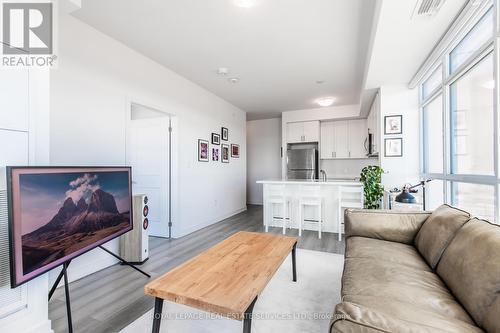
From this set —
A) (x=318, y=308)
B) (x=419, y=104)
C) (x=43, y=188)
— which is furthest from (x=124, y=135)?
(x=419, y=104)

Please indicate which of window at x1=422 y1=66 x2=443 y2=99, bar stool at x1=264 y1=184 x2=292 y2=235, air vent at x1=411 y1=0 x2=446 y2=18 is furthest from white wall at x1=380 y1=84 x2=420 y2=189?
air vent at x1=411 y1=0 x2=446 y2=18

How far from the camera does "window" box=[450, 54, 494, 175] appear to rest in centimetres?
183

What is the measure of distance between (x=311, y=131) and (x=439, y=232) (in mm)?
4812

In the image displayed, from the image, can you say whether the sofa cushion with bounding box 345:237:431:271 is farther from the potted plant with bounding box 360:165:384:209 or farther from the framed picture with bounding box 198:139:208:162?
the framed picture with bounding box 198:139:208:162

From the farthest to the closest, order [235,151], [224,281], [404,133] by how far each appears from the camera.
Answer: [235,151] < [404,133] < [224,281]

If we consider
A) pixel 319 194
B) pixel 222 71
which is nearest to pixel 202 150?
pixel 222 71

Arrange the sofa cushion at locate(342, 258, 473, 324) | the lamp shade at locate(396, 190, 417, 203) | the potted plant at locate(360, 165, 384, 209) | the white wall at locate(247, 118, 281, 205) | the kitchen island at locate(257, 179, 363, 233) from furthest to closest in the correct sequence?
1. the white wall at locate(247, 118, 281, 205)
2. the kitchen island at locate(257, 179, 363, 233)
3. the potted plant at locate(360, 165, 384, 209)
4. the lamp shade at locate(396, 190, 417, 203)
5. the sofa cushion at locate(342, 258, 473, 324)

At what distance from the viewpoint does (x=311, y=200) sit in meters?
4.14

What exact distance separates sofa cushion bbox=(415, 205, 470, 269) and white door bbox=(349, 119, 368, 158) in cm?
447

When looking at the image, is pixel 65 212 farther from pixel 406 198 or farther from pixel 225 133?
pixel 225 133

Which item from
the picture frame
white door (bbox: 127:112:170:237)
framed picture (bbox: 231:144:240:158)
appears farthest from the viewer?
framed picture (bbox: 231:144:240:158)

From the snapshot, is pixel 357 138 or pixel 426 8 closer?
pixel 426 8

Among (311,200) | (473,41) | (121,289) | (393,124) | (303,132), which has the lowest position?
(121,289)

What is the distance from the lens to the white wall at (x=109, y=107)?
93.2 inches
